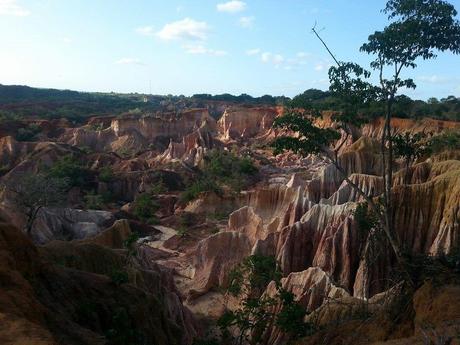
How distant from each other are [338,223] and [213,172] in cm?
2563

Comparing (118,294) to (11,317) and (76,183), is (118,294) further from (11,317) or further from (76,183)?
(76,183)

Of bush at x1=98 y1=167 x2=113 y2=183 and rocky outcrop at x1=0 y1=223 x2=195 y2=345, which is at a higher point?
rocky outcrop at x1=0 y1=223 x2=195 y2=345

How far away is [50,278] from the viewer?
1036 cm

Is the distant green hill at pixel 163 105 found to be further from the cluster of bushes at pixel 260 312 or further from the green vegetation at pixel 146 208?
the green vegetation at pixel 146 208

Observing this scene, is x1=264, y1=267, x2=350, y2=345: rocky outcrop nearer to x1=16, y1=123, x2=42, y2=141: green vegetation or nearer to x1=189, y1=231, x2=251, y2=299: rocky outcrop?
x1=189, y1=231, x2=251, y2=299: rocky outcrop

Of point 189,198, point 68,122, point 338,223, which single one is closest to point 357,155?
point 189,198

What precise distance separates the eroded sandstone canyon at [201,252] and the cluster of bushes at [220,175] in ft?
2.38

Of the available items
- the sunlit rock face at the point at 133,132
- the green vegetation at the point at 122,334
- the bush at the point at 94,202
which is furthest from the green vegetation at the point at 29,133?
the green vegetation at the point at 122,334

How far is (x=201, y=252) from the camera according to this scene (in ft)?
73.7

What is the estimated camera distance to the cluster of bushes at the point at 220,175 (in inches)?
1459

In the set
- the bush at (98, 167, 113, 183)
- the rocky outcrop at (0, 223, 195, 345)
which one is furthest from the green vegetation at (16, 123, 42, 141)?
the rocky outcrop at (0, 223, 195, 345)

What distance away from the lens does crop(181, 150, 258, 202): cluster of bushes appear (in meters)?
37.1

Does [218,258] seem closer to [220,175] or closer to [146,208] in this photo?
[146,208]

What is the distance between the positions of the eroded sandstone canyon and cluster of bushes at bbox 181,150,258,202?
724 millimetres
